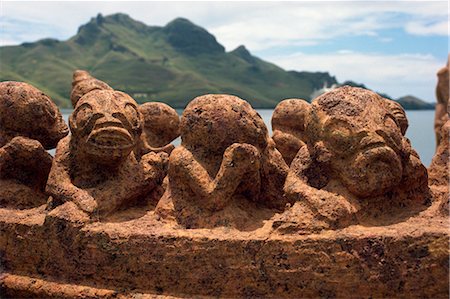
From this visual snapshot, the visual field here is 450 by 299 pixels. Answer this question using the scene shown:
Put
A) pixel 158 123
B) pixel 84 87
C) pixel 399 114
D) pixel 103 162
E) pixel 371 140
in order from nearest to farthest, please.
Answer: pixel 371 140 < pixel 103 162 < pixel 399 114 < pixel 84 87 < pixel 158 123

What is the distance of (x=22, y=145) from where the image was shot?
17.0 feet

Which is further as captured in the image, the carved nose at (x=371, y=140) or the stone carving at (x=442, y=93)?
the stone carving at (x=442, y=93)

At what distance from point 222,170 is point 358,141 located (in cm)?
115

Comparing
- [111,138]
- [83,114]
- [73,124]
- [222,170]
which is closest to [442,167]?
[222,170]

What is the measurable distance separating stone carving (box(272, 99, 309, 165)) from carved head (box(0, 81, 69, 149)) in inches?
113

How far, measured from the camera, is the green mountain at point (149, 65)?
37.3 metres

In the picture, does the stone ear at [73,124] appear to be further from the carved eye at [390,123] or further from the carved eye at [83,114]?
the carved eye at [390,123]

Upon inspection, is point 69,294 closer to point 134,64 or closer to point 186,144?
point 186,144

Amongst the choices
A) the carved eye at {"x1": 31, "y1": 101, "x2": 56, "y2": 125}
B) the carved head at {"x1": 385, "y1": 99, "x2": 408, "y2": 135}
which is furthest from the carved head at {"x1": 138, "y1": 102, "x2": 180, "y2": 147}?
the carved head at {"x1": 385, "y1": 99, "x2": 408, "y2": 135}

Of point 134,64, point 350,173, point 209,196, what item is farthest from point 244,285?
point 134,64

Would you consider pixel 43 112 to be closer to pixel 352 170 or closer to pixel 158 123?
pixel 158 123

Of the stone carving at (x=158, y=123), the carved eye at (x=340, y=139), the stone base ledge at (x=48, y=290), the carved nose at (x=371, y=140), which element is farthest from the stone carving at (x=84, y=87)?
the carved nose at (x=371, y=140)

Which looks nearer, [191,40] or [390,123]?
[390,123]

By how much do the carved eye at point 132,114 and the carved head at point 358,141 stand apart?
164cm
